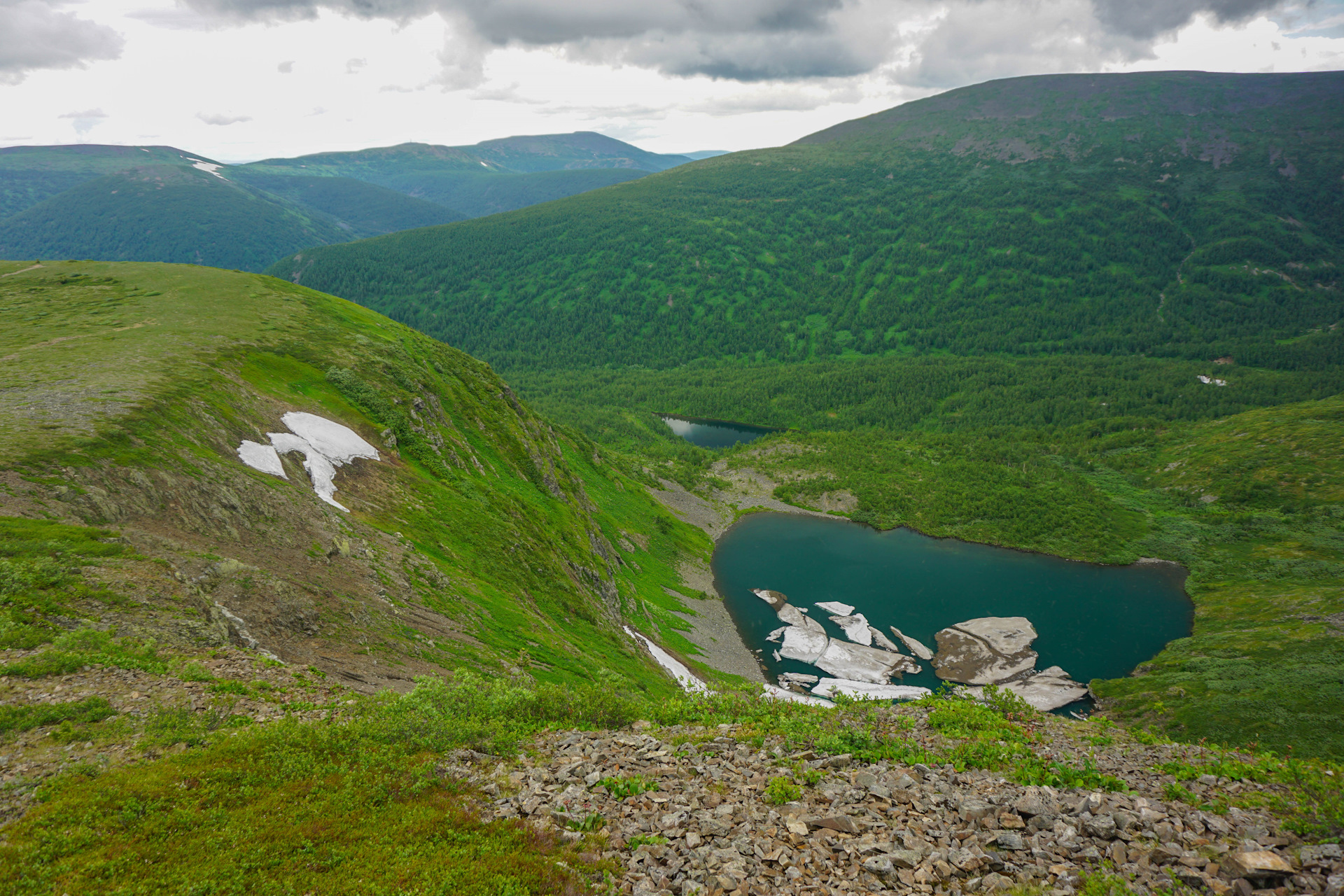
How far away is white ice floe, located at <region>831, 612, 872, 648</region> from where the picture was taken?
274 ft

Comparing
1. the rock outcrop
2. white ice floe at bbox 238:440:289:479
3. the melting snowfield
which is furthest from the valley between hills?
the rock outcrop

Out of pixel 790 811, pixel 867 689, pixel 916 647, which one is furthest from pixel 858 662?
pixel 790 811

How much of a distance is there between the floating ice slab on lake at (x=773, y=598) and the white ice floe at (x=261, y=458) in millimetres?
73023

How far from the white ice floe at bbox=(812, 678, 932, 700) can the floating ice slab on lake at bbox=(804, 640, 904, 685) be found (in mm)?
1376

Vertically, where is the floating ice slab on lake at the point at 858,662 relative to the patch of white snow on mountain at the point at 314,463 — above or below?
below

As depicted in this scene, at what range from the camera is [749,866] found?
1280 centimetres

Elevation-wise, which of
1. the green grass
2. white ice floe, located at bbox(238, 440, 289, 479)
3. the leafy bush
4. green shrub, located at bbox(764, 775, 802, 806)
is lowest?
green shrub, located at bbox(764, 775, 802, 806)

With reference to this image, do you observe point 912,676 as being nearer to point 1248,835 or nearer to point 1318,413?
point 1248,835

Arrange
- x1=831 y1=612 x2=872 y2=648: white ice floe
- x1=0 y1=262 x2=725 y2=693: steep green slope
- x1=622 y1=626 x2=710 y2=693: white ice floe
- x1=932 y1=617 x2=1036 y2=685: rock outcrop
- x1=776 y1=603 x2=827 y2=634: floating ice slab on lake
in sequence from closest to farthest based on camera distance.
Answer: x1=0 y1=262 x2=725 y2=693: steep green slope, x1=622 y1=626 x2=710 y2=693: white ice floe, x1=932 y1=617 x2=1036 y2=685: rock outcrop, x1=831 y1=612 x2=872 y2=648: white ice floe, x1=776 y1=603 x2=827 y2=634: floating ice slab on lake

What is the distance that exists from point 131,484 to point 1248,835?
39.4 meters

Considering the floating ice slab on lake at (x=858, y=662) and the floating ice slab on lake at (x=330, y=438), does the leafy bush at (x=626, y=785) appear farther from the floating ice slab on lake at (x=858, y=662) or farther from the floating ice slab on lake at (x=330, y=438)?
the floating ice slab on lake at (x=858, y=662)

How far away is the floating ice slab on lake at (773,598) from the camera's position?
305 feet

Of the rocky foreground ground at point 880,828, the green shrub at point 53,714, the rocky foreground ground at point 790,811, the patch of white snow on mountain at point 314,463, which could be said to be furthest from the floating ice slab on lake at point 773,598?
the green shrub at point 53,714

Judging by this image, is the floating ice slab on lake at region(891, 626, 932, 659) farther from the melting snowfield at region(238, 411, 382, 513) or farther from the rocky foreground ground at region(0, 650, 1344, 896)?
the melting snowfield at region(238, 411, 382, 513)
